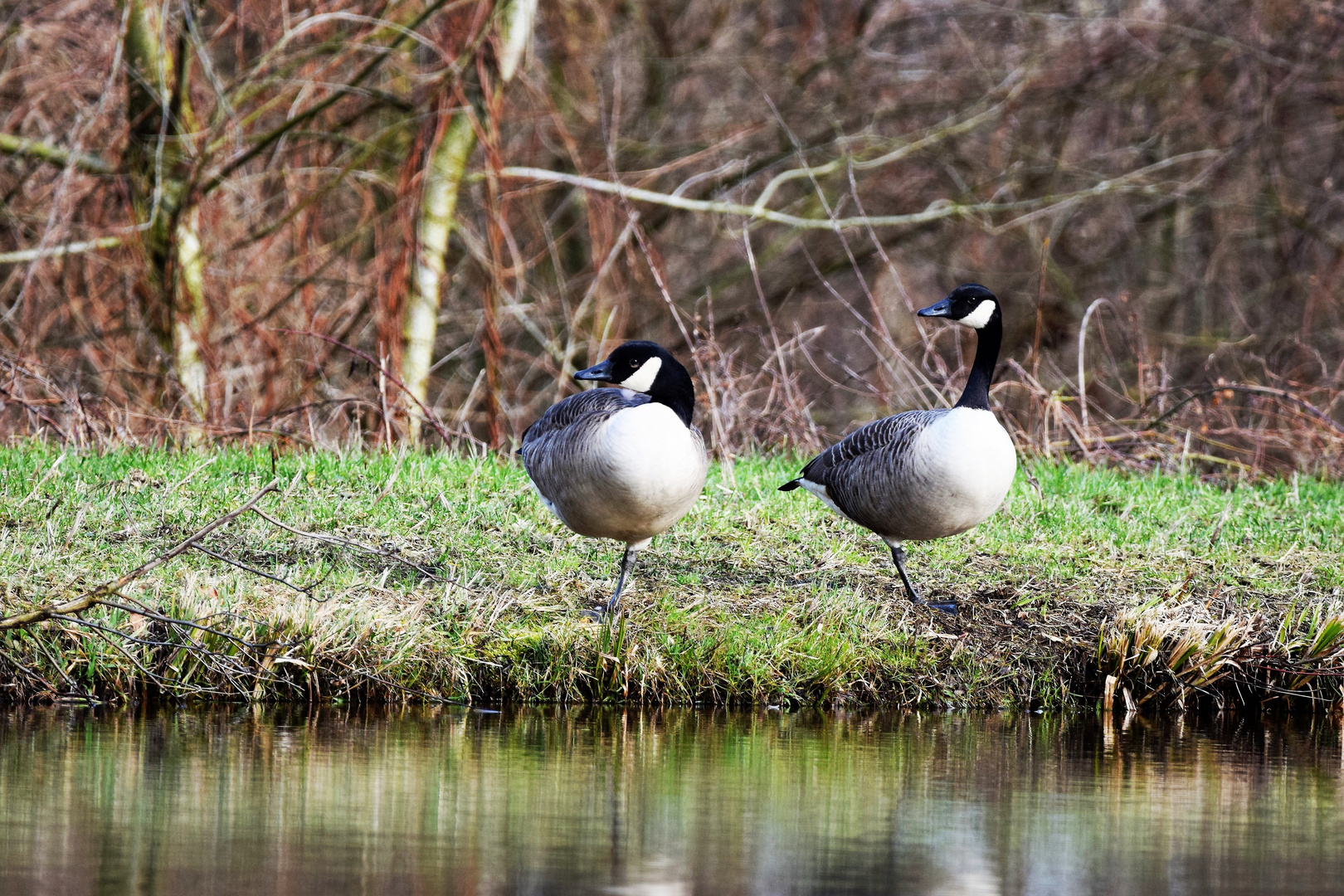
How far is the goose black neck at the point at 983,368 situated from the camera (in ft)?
22.2

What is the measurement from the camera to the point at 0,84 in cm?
1204

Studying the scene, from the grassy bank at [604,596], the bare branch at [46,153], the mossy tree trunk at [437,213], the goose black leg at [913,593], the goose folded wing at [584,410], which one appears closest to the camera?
the grassy bank at [604,596]

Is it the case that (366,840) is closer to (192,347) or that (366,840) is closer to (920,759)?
(920,759)

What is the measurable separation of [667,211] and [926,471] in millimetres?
8609

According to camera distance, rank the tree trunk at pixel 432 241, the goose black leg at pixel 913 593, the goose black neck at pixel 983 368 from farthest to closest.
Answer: the tree trunk at pixel 432 241 → the goose black neck at pixel 983 368 → the goose black leg at pixel 913 593

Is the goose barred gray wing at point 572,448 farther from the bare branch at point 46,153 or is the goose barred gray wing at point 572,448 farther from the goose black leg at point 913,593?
the bare branch at point 46,153

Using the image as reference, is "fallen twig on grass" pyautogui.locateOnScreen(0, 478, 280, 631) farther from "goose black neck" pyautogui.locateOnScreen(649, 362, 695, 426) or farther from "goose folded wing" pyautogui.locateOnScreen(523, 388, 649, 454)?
"goose black neck" pyautogui.locateOnScreen(649, 362, 695, 426)

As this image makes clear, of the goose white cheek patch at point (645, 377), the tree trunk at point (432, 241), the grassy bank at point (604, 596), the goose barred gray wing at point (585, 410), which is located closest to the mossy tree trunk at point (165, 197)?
the tree trunk at point (432, 241)

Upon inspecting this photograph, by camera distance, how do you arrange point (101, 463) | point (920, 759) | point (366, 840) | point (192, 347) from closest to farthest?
point (366, 840) → point (920, 759) → point (101, 463) → point (192, 347)

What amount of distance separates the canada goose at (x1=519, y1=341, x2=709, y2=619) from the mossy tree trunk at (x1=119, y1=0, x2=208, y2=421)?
562 centimetres

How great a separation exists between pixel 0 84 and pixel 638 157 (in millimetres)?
5844

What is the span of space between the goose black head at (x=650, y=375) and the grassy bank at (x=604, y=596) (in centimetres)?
87

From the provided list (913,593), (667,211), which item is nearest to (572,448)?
(913,593)

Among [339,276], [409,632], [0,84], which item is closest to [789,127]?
[339,276]
